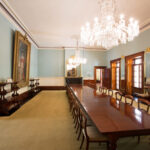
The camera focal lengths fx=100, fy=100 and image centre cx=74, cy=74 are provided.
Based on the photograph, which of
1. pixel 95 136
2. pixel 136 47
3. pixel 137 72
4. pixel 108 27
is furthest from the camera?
pixel 137 72

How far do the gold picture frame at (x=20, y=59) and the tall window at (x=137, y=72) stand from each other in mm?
5989

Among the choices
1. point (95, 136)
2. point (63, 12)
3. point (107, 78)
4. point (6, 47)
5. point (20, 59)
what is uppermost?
point (63, 12)

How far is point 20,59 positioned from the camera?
468 cm

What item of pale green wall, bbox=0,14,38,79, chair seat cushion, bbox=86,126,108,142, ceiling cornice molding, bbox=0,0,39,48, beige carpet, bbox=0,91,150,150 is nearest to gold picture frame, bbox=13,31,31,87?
pale green wall, bbox=0,14,38,79

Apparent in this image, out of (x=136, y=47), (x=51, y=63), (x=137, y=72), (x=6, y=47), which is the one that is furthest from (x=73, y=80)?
(x=6, y=47)

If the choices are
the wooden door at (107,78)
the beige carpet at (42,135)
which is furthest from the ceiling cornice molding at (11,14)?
the wooden door at (107,78)

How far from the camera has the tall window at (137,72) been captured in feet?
17.6

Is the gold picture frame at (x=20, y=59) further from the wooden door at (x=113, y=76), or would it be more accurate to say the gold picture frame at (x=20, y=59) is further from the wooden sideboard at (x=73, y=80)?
the wooden door at (x=113, y=76)

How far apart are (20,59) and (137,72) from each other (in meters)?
6.18

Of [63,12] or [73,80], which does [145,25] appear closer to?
[63,12]

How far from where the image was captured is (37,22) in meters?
4.73

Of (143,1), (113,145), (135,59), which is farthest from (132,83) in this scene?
(113,145)

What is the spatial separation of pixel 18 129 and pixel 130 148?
251cm

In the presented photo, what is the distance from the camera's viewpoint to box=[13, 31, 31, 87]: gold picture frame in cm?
414
